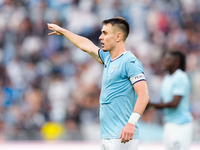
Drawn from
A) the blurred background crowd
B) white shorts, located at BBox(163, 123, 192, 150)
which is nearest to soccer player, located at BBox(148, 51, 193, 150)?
white shorts, located at BBox(163, 123, 192, 150)

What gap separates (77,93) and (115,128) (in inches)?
303

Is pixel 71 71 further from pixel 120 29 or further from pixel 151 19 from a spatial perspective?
pixel 120 29

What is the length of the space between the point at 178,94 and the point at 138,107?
2367 millimetres

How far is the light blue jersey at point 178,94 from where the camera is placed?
609 cm

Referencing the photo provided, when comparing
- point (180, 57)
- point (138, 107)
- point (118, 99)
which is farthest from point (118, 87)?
point (180, 57)

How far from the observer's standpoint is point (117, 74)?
4.18 metres

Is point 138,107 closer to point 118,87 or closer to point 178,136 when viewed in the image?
point 118,87

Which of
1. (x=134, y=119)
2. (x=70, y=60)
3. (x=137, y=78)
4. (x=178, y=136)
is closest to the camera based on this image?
(x=134, y=119)

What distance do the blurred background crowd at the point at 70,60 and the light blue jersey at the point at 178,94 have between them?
173 inches

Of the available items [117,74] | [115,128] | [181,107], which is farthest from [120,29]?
[181,107]

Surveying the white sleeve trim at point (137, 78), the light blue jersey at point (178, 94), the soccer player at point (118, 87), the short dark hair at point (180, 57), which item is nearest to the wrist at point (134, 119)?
the soccer player at point (118, 87)

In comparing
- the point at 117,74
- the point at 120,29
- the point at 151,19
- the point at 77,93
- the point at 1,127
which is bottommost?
the point at 1,127

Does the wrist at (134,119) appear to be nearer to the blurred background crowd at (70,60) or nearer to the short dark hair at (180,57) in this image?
the short dark hair at (180,57)

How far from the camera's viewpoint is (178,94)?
6.08 metres
